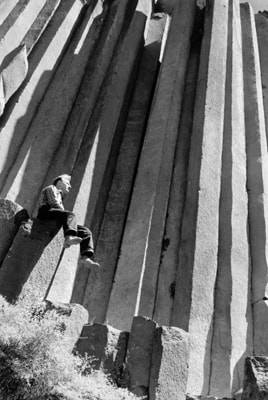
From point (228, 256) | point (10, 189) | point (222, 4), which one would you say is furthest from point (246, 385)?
point (222, 4)

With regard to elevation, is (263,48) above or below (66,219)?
above

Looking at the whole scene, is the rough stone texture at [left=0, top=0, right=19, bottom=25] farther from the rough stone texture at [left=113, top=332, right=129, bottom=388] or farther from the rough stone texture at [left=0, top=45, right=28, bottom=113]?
the rough stone texture at [left=113, top=332, right=129, bottom=388]

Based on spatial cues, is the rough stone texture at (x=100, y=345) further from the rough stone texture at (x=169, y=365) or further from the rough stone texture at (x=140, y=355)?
the rough stone texture at (x=169, y=365)

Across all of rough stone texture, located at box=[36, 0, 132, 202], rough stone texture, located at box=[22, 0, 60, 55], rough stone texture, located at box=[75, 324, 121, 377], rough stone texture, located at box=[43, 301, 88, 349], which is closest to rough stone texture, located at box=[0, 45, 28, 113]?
rough stone texture, located at box=[22, 0, 60, 55]

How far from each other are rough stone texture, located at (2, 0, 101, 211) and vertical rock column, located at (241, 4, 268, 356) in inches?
143

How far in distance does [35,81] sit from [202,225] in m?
4.84

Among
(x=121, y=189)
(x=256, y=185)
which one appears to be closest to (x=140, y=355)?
(x=121, y=189)

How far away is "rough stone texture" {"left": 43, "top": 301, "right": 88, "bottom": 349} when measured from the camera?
17.5 ft

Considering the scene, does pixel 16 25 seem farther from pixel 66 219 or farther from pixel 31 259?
pixel 31 259

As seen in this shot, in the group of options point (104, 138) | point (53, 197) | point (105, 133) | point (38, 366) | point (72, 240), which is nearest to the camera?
point (38, 366)

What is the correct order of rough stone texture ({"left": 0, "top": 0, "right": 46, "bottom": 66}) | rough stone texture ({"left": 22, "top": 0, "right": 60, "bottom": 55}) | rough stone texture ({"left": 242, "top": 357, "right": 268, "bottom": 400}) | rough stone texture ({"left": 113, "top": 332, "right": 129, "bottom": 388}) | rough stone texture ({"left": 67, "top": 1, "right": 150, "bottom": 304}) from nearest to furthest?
rough stone texture ({"left": 242, "top": 357, "right": 268, "bottom": 400}) < rough stone texture ({"left": 113, "top": 332, "right": 129, "bottom": 388}) < rough stone texture ({"left": 67, "top": 1, "right": 150, "bottom": 304}) < rough stone texture ({"left": 0, "top": 0, "right": 46, "bottom": 66}) < rough stone texture ({"left": 22, "top": 0, "right": 60, "bottom": 55})

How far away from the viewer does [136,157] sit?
9.70 meters

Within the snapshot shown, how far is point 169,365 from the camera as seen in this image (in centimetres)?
525

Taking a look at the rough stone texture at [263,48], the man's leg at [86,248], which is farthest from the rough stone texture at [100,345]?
the rough stone texture at [263,48]
